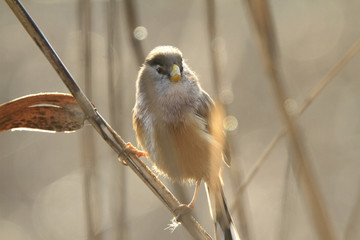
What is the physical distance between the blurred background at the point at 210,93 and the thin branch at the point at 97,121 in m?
2.38

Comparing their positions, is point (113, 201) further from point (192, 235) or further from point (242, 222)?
point (242, 222)

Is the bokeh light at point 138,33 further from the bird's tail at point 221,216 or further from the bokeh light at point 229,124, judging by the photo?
the bird's tail at point 221,216

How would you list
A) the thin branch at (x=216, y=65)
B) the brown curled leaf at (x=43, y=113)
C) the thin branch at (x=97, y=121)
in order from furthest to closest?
the thin branch at (x=216, y=65) < the brown curled leaf at (x=43, y=113) < the thin branch at (x=97, y=121)

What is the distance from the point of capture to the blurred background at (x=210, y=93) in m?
5.13

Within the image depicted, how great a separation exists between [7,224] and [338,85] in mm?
4196

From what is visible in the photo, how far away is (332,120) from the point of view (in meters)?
5.61

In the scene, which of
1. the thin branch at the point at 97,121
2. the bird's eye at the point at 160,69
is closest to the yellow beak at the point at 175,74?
the bird's eye at the point at 160,69

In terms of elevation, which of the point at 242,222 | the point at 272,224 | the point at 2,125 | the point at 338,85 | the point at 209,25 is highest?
the point at 2,125

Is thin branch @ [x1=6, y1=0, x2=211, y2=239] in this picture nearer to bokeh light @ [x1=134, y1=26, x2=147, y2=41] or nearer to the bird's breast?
bokeh light @ [x1=134, y1=26, x2=147, y2=41]

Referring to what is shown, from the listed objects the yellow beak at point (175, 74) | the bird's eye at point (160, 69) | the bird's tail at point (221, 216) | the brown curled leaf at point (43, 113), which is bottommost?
the bird's tail at point (221, 216)

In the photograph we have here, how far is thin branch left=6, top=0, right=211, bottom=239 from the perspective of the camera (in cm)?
190

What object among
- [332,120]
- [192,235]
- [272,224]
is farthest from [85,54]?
[332,120]

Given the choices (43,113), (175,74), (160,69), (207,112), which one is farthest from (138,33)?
(207,112)

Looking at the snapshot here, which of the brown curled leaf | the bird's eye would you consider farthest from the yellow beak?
the brown curled leaf
